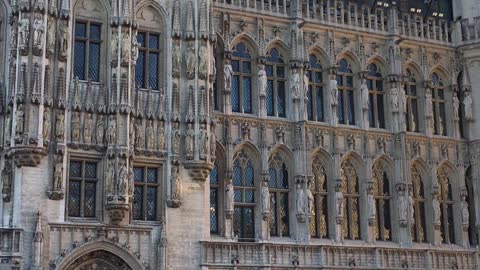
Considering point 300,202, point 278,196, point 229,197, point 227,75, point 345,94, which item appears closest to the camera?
point 229,197

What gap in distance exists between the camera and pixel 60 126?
85.4ft

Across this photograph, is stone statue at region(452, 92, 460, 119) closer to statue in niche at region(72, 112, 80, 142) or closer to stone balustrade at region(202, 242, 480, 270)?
stone balustrade at region(202, 242, 480, 270)

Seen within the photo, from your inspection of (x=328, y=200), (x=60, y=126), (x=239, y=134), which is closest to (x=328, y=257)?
(x=328, y=200)

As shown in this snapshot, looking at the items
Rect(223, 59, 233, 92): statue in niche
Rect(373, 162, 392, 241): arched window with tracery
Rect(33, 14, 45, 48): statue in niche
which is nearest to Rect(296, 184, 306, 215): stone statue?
Rect(373, 162, 392, 241): arched window with tracery

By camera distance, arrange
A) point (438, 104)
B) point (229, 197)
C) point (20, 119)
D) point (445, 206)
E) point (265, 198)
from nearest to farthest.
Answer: point (20, 119) → point (229, 197) → point (265, 198) → point (445, 206) → point (438, 104)

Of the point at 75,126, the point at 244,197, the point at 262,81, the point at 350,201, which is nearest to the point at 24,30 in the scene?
the point at 75,126

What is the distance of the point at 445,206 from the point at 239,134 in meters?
9.75

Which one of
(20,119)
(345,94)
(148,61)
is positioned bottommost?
(20,119)

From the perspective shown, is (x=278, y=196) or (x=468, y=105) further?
(x=468, y=105)

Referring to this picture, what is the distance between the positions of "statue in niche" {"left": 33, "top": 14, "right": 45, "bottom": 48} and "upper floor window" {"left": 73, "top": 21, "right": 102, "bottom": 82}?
5.11 ft

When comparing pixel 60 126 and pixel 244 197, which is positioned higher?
pixel 60 126

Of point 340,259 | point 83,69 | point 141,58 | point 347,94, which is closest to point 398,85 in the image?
point 347,94

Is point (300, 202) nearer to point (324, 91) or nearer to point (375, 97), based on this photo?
point (324, 91)

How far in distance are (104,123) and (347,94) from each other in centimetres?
1104
